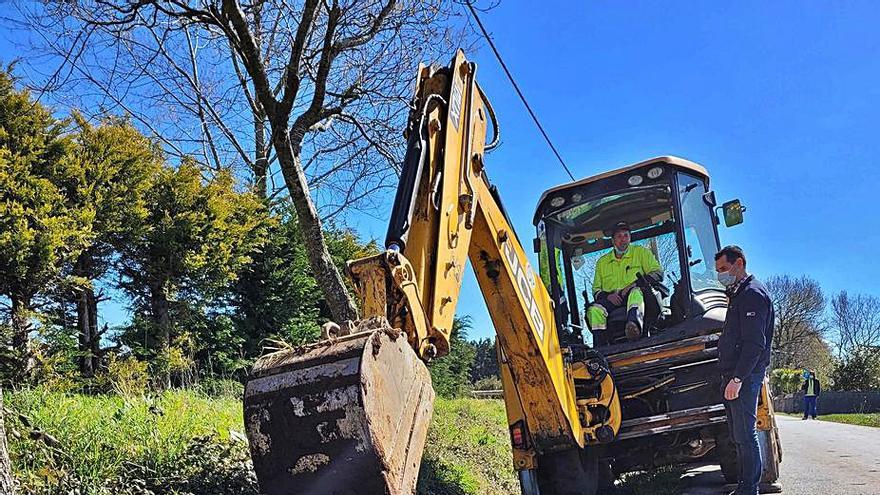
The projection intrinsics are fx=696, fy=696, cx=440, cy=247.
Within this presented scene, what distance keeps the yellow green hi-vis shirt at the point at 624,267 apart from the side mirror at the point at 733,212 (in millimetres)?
901

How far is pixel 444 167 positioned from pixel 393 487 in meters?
1.79

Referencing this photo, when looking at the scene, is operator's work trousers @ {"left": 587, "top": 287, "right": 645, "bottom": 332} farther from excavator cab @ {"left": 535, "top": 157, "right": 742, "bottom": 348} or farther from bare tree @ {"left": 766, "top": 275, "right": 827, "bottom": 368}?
bare tree @ {"left": 766, "top": 275, "right": 827, "bottom": 368}

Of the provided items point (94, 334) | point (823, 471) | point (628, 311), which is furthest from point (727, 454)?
point (94, 334)

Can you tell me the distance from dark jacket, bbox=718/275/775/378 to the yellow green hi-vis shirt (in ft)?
3.70

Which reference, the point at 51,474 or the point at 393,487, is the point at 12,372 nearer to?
the point at 51,474

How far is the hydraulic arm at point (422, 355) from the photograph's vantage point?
86.4 inches

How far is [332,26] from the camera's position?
8.19 m

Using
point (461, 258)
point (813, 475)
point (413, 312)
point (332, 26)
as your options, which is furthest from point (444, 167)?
point (813, 475)

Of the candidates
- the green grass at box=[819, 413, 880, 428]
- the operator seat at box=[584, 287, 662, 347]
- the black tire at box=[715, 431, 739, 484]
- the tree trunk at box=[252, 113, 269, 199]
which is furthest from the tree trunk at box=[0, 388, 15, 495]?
the green grass at box=[819, 413, 880, 428]

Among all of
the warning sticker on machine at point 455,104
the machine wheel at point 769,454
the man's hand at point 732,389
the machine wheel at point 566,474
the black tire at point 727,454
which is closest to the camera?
the warning sticker on machine at point 455,104

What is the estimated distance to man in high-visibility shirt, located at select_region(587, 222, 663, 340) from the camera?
19.9 ft

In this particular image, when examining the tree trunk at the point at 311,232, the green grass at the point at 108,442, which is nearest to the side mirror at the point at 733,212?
the tree trunk at the point at 311,232

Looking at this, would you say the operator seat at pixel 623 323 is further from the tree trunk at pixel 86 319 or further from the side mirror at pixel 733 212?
the tree trunk at pixel 86 319

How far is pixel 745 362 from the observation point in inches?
195
